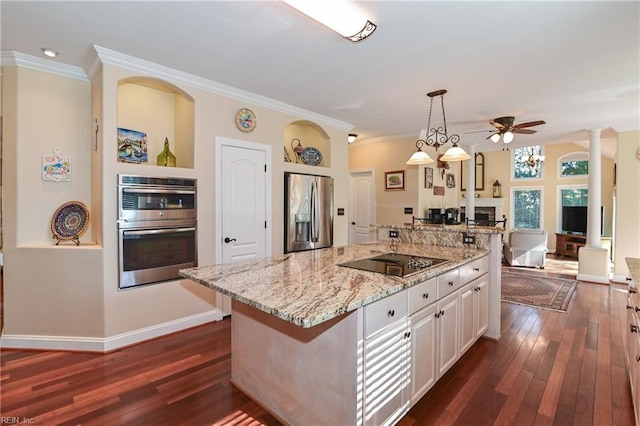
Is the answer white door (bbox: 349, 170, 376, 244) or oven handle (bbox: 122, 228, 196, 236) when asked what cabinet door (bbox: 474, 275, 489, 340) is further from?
white door (bbox: 349, 170, 376, 244)

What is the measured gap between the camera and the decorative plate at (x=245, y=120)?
11.7 ft

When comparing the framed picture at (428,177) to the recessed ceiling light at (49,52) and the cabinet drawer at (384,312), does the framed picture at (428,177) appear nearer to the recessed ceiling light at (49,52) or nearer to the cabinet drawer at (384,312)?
the cabinet drawer at (384,312)

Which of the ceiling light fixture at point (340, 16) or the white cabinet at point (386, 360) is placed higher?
the ceiling light fixture at point (340, 16)

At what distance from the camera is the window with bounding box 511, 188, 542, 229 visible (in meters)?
8.71

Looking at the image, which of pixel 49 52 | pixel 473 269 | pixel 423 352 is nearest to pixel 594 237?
pixel 473 269

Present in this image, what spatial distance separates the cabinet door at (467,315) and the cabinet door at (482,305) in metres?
0.06

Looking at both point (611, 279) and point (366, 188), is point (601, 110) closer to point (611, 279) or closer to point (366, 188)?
point (611, 279)

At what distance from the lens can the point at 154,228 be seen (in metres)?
2.95

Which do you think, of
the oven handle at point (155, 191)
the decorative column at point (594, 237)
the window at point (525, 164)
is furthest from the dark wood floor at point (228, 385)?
the window at point (525, 164)

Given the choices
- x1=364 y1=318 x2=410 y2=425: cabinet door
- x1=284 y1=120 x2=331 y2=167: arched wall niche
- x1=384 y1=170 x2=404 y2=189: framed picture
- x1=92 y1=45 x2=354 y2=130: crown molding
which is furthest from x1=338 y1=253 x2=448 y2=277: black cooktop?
x1=384 y1=170 x2=404 y2=189: framed picture

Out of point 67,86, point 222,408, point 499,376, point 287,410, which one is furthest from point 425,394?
point 67,86

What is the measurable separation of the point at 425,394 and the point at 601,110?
4501 mm

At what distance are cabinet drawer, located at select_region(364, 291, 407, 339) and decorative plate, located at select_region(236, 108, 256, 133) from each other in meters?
2.70

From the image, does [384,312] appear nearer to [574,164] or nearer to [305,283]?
[305,283]
